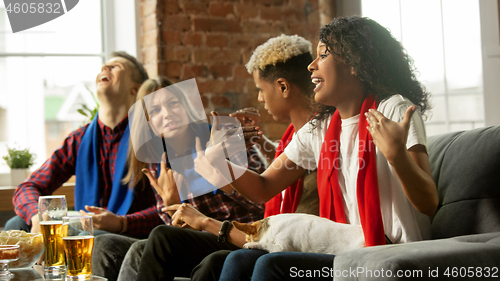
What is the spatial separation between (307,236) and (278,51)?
0.74 meters

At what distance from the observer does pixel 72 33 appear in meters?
2.98

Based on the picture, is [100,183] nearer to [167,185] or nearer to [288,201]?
[167,185]

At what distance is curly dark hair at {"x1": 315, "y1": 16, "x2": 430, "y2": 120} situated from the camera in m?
1.30

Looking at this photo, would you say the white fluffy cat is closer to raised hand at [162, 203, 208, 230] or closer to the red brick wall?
raised hand at [162, 203, 208, 230]

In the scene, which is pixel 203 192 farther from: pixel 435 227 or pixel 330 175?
pixel 435 227

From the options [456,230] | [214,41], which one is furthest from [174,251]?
[214,41]

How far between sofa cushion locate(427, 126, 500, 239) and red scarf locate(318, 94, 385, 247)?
30cm

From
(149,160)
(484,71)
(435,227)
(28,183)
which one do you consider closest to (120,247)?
(149,160)

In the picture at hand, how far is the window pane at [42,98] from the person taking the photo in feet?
9.43

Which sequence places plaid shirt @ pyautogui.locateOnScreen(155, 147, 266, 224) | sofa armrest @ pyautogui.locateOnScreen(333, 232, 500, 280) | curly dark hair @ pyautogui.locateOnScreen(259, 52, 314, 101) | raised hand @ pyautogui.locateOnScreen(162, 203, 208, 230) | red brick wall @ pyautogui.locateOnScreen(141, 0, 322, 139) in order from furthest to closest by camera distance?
red brick wall @ pyautogui.locateOnScreen(141, 0, 322, 139), plaid shirt @ pyautogui.locateOnScreen(155, 147, 266, 224), curly dark hair @ pyautogui.locateOnScreen(259, 52, 314, 101), raised hand @ pyautogui.locateOnScreen(162, 203, 208, 230), sofa armrest @ pyautogui.locateOnScreen(333, 232, 500, 280)

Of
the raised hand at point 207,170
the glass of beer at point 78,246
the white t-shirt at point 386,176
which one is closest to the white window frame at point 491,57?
the white t-shirt at point 386,176

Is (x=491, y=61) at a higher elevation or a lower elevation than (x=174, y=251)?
higher

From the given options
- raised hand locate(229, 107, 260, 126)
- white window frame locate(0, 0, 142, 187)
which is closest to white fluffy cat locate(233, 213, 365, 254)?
raised hand locate(229, 107, 260, 126)

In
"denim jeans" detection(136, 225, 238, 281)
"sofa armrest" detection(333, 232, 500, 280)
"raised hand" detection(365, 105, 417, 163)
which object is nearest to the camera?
"sofa armrest" detection(333, 232, 500, 280)
